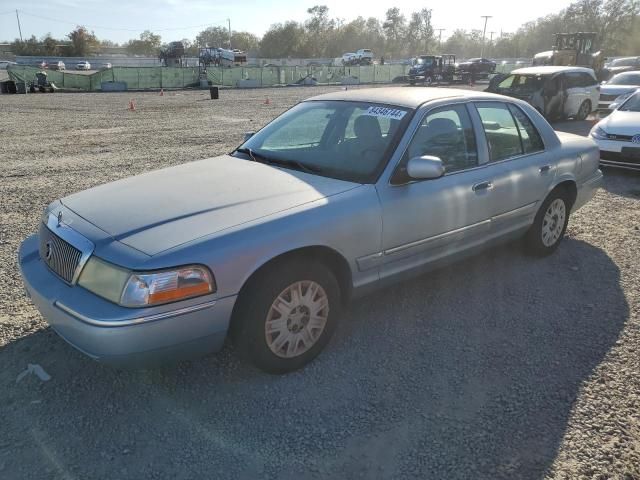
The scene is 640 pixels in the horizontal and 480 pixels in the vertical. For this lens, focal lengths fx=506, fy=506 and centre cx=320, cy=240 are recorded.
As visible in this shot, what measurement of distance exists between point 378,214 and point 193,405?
160 centimetres

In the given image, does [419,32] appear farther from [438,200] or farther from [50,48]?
[438,200]

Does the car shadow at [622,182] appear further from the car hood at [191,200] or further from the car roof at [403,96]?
the car hood at [191,200]

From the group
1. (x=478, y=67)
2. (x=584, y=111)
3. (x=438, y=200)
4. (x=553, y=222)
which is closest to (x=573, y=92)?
(x=584, y=111)

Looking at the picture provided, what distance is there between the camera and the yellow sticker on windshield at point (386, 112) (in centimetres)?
364

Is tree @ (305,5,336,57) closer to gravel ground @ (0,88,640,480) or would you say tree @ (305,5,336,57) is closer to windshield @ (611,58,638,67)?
windshield @ (611,58,638,67)

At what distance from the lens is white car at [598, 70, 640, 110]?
661 inches

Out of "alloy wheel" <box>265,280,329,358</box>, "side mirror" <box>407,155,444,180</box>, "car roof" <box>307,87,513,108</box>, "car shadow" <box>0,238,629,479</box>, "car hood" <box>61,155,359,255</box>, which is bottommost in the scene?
"car shadow" <box>0,238,629,479</box>

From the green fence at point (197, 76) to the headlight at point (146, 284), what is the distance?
98.1 feet

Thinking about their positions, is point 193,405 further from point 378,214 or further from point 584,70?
point 584,70

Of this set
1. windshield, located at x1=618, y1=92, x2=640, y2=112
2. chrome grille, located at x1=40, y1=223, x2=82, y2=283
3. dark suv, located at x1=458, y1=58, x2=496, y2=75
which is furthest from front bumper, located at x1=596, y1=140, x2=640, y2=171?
dark suv, located at x1=458, y1=58, x2=496, y2=75

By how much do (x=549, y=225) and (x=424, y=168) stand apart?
7.48 feet

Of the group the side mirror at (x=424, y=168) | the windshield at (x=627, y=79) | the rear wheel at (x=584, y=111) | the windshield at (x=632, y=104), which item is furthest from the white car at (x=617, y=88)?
the side mirror at (x=424, y=168)

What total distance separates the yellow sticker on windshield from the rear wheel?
1375cm

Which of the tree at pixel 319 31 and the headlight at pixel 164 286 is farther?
the tree at pixel 319 31
